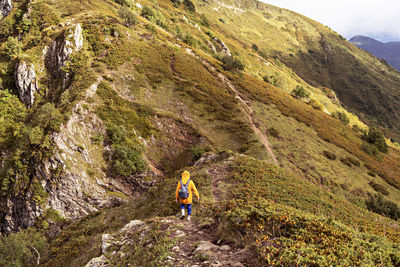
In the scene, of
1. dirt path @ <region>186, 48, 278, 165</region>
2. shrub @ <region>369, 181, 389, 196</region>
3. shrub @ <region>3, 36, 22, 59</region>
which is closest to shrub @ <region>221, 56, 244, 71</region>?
dirt path @ <region>186, 48, 278, 165</region>

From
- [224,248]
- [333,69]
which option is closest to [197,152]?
[224,248]

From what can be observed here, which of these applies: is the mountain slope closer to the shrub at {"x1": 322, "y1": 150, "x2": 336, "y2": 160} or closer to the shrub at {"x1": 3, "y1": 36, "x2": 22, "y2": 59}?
the shrub at {"x1": 322, "y1": 150, "x2": 336, "y2": 160}

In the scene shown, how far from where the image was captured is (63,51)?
41344 millimetres

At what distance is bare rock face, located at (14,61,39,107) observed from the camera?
41469mm

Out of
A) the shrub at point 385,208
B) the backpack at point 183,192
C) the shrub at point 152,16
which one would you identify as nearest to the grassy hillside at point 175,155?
the shrub at point 385,208

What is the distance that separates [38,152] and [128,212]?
17663 millimetres

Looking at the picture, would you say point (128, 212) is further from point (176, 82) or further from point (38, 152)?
point (176, 82)

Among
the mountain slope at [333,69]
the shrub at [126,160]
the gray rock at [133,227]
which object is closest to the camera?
the gray rock at [133,227]

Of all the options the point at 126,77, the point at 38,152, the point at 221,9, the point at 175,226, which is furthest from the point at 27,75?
the point at 221,9

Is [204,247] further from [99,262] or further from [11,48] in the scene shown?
[11,48]

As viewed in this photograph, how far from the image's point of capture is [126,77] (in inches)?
1671

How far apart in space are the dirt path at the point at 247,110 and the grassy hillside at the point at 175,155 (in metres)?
0.38

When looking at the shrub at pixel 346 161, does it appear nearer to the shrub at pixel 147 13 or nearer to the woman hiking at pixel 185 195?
the woman hiking at pixel 185 195

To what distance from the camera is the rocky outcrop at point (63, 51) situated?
4106 centimetres
